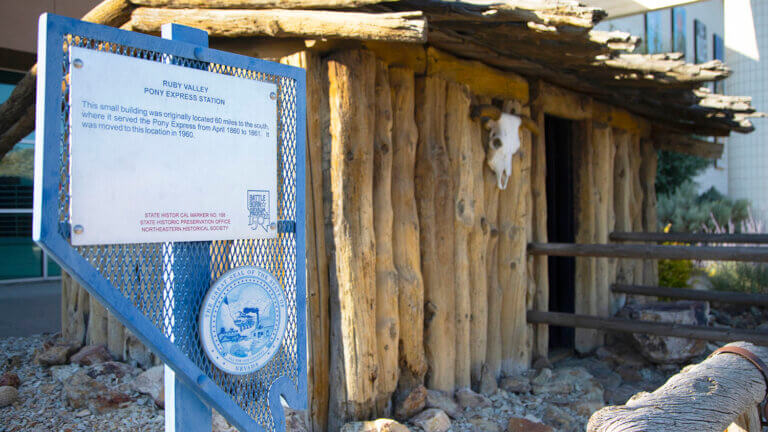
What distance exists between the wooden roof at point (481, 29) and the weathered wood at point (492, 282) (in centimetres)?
102

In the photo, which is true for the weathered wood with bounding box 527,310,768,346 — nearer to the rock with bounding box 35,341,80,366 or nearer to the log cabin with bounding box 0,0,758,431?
the log cabin with bounding box 0,0,758,431

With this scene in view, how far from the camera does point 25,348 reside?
5.78 meters

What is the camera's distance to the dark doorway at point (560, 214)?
299 inches

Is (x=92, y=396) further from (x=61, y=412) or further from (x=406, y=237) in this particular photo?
(x=406, y=237)

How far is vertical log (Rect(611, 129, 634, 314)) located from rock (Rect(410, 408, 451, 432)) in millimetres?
4349

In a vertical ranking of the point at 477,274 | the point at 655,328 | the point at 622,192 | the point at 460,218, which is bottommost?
the point at 655,328

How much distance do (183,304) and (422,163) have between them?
3.14 meters

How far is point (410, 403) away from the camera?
4641 mm

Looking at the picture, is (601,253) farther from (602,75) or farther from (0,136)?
(0,136)

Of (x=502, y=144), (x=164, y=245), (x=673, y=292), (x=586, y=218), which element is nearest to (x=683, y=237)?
(x=673, y=292)

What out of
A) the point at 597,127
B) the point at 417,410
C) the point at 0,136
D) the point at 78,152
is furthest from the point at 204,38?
the point at 597,127

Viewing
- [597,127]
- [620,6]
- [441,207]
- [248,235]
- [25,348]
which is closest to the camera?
[248,235]

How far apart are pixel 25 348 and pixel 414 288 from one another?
11.9ft

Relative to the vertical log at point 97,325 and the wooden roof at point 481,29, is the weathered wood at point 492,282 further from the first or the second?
the vertical log at point 97,325
